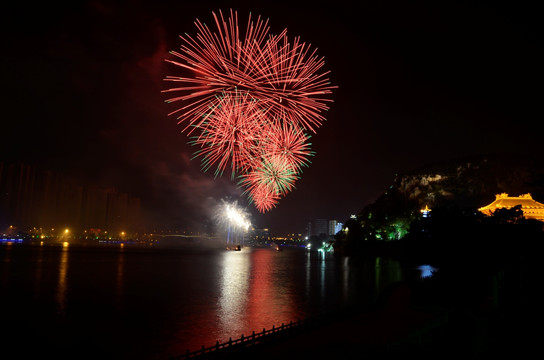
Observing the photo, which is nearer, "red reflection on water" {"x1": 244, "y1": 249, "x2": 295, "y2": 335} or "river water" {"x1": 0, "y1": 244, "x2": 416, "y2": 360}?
"river water" {"x1": 0, "y1": 244, "x2": 416, "y2": 360}

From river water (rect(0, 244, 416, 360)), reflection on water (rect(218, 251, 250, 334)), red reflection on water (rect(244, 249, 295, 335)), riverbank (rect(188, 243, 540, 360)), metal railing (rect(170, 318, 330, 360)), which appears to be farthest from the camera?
red reflection on water (rect(244, 249, 295, 335))

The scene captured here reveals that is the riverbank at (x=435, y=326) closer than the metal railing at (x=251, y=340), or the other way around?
the riverbank at (x=435, y=326)

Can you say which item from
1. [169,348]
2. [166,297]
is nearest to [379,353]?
[169,348]

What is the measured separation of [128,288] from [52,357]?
2237 cm

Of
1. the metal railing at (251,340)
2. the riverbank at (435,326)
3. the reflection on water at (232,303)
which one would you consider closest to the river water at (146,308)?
the reflection on water at (232,303)

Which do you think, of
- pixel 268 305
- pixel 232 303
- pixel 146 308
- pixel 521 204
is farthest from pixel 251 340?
pixel 521 204

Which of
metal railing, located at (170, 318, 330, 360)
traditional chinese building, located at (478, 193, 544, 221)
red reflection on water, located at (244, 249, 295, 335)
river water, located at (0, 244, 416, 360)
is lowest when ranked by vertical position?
river water, located at (0, 244, 416, 360)

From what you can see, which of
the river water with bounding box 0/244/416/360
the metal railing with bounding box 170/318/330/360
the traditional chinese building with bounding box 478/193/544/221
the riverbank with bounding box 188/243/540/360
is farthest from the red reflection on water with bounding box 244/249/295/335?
the traditional chinese building with bounding box 478/193/544/221

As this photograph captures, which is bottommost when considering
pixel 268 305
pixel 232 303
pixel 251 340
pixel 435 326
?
pixel 232 303

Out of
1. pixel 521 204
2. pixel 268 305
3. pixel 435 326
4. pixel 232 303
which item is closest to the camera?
pixel 435 326

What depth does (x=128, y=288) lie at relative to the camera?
1581 inches

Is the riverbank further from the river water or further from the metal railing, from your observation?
the river water

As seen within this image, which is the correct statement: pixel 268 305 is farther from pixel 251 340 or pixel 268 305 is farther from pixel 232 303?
pixel 251 340

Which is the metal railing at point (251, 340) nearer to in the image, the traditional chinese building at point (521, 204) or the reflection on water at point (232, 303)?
the reflection on water at point (232, 303)
